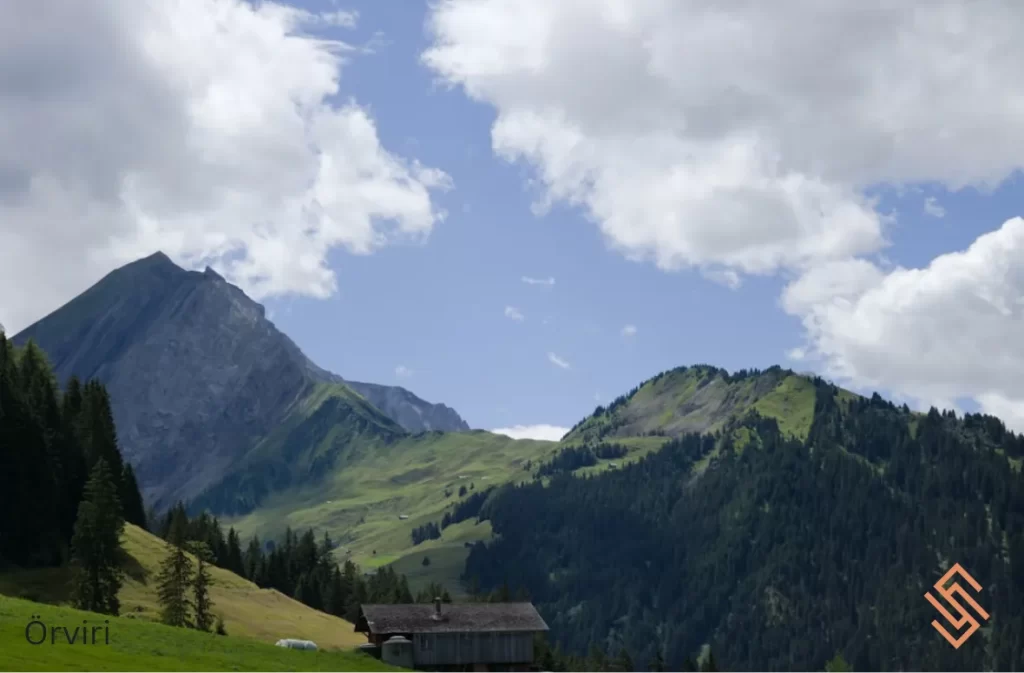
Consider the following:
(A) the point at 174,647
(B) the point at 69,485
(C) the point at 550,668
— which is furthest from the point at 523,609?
(A) the point at 174,647

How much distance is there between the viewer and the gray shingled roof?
118562 mm

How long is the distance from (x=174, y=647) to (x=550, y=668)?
89479 mm

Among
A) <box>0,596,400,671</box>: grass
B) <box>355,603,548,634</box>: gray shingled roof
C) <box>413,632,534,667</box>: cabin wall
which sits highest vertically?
<box>355,603,548,634</box>: gray shingled roof

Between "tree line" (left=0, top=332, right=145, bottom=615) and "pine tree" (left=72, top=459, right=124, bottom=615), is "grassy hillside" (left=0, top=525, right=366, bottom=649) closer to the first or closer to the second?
"tree line" (left=0, top=332, right=145, bottom=615)

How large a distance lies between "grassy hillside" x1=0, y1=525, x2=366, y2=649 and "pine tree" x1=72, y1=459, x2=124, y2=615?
323 centimetres

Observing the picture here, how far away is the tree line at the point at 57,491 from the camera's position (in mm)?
109562

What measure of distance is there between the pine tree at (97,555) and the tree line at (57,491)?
3.7 inches

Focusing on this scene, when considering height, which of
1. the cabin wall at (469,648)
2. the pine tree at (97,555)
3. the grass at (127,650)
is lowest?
the grass at (127,650)

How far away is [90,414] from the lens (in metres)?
146

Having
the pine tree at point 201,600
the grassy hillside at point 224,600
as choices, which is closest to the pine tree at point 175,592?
the pine tree at point 201,600

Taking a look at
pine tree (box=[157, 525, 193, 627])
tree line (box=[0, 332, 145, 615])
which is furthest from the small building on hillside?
tree line (box=[0, 332, 145, 615])

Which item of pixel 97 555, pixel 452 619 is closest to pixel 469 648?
pixel 452 619

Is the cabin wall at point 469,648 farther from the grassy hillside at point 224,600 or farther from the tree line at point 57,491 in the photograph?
the tree line at point 57,491

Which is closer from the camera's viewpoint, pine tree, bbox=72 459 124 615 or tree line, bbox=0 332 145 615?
pine tree, bbox=72 459 124 615
